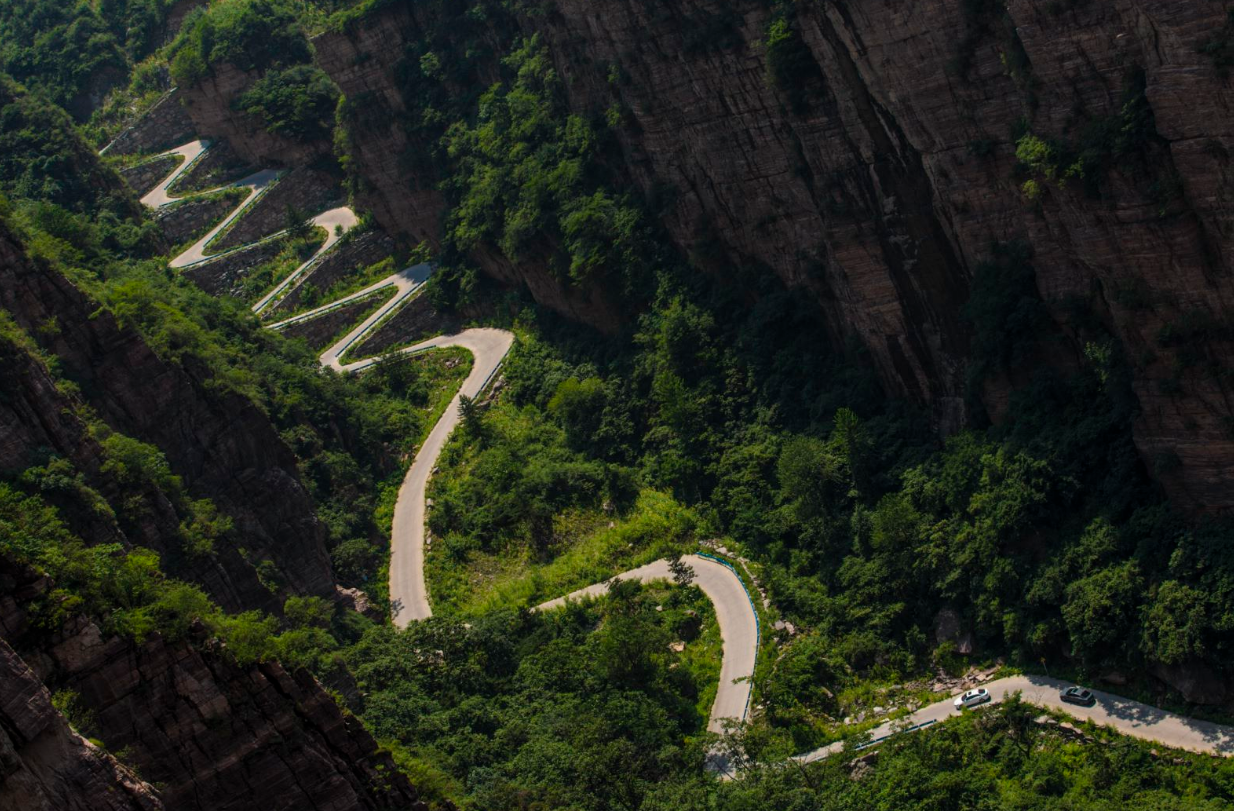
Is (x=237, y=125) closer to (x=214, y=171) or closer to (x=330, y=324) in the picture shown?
(x=214, y=171)

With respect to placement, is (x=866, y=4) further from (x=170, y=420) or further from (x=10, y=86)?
(x=10, y=86)

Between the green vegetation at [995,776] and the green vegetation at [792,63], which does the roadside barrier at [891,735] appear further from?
the green vegetation at [792,63]

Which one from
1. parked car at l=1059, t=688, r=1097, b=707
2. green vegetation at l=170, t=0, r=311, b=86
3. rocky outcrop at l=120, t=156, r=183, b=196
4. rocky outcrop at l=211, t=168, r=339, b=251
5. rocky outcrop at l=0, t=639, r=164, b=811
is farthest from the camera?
rocky outcrop at l=120, t=156, r=183, b=196

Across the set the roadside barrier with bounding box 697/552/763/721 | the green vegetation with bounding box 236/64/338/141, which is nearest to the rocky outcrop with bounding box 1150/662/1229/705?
the roadside barrier with bounding box 697/552/763/721

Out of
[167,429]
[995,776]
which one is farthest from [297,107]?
[995,776]

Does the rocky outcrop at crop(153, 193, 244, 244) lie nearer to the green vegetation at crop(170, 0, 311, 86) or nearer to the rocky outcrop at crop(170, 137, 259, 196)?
the rocky outcrop at crop(170, 137, 259, 196)

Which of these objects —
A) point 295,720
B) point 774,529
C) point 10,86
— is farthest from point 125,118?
point 295,720

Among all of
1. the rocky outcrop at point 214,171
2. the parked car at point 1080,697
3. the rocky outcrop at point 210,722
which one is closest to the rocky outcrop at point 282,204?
the rocky outcrop at point 214,171
